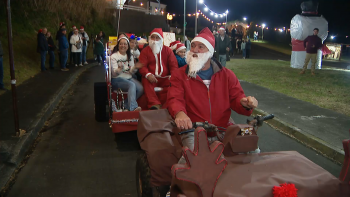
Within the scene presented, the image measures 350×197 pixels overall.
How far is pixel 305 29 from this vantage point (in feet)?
53.1

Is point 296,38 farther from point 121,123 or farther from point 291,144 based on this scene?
point 121,123

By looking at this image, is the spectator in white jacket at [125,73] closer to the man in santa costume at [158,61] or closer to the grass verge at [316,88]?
the man in santa costume at [158,61]

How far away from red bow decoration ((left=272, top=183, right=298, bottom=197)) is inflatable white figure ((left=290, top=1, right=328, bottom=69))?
635 inches

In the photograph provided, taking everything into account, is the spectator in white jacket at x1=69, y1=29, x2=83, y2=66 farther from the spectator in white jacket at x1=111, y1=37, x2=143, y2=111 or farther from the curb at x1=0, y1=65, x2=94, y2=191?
the spectator in white jacket at x1=111, y1=37, x2=143, y2=111

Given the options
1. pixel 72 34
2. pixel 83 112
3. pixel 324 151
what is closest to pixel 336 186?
pixel 324 151

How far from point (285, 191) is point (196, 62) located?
1815 mm

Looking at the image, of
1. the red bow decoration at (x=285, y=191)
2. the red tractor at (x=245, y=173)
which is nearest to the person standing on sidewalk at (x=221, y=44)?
the red tractor at (x=245, y=173)

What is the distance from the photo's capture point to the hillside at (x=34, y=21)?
12867 millimetres

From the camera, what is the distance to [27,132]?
18.1ft

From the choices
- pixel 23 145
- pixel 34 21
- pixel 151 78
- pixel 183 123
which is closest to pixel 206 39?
pixel 183 123

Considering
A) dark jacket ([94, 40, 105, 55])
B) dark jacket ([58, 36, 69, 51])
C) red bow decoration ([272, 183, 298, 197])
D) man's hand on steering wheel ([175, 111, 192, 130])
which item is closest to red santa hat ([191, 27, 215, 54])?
man's hand on steering wheel ([175, 111, 192, 130])

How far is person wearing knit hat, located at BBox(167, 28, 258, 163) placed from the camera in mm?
3188

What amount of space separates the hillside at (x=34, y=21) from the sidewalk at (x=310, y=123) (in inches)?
337

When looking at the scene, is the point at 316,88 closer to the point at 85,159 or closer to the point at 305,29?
the point at 305,29
